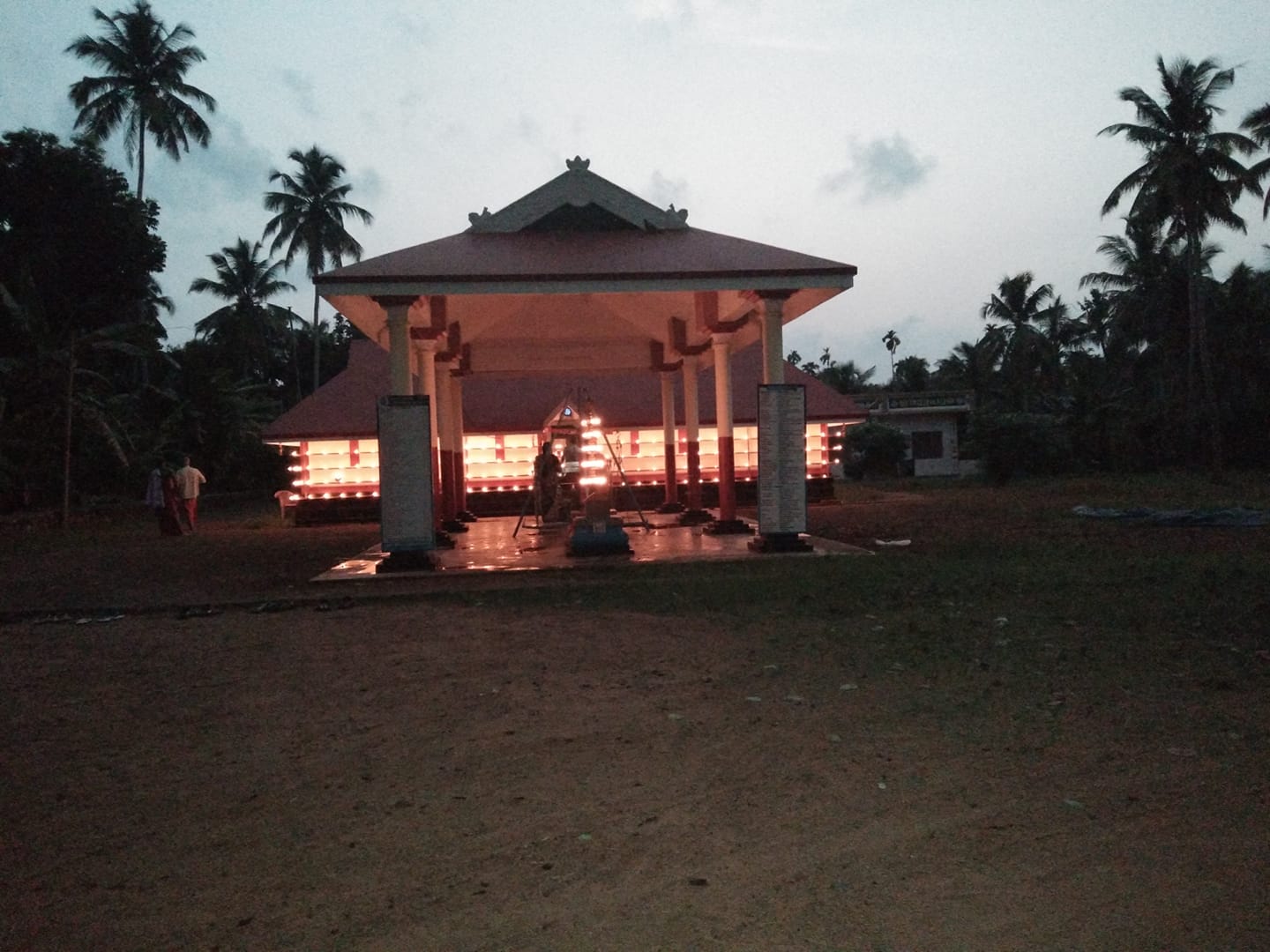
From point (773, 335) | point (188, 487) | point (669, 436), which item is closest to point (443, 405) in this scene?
point (669, 436)

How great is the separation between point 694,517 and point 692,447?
1328 mm

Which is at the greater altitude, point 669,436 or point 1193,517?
point 669,436

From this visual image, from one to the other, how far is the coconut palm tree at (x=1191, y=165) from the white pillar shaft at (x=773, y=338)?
72.4 feet

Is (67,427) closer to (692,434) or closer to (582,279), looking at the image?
(692,434)

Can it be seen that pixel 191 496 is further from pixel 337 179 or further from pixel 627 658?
pixel 337 179

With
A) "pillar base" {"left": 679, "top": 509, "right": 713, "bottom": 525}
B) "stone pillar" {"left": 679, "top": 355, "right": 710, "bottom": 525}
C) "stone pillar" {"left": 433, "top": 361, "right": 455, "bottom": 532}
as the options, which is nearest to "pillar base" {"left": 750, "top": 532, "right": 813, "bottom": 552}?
"pillar base" {"left": 679, "top": 509, "right": 713, "bottom": 525}

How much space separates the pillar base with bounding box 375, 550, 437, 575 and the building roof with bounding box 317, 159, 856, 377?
3.05m

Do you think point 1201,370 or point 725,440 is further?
point 1201,370

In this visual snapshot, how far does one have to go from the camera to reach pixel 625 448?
25656mm

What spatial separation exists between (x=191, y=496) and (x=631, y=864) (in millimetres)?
19501

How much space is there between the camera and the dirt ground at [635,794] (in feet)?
11.1

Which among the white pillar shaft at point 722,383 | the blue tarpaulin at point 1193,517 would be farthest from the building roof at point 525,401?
the white pillar shaft at point 722,383

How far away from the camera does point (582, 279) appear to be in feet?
42.5

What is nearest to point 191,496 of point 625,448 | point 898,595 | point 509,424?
point 509,424
